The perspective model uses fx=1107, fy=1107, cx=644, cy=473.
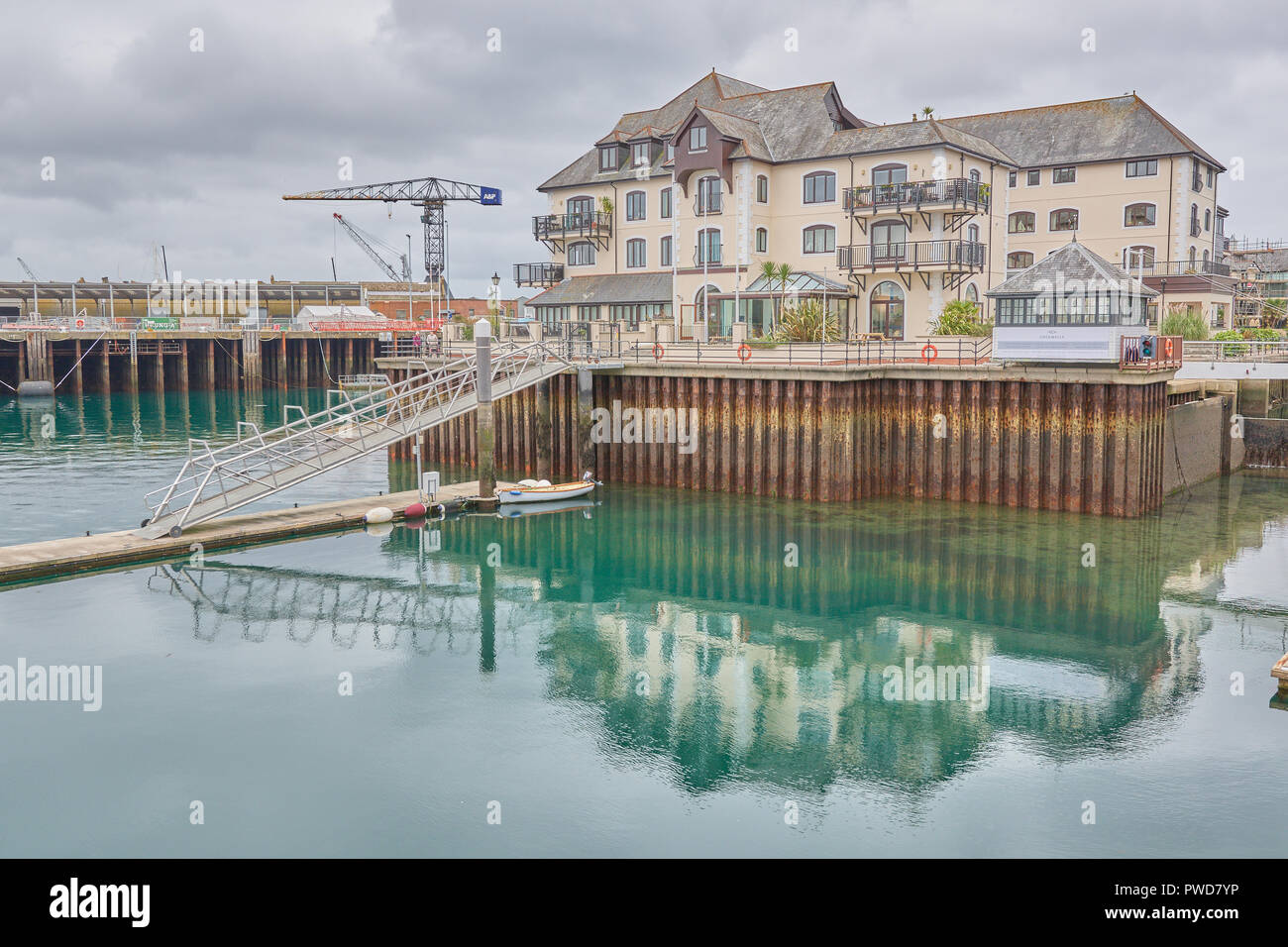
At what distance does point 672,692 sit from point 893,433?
20.7 meters

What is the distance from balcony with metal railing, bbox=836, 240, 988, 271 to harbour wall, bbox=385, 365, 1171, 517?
15182mm

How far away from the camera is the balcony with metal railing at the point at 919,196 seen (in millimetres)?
49781

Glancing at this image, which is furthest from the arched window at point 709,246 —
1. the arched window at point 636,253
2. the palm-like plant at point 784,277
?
the arched window at point 636,253

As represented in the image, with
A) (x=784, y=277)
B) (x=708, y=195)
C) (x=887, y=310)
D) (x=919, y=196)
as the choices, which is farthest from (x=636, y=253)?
(x=919, y=196)

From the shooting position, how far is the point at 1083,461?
34969 mm

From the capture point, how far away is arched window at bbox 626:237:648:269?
60.5 metres

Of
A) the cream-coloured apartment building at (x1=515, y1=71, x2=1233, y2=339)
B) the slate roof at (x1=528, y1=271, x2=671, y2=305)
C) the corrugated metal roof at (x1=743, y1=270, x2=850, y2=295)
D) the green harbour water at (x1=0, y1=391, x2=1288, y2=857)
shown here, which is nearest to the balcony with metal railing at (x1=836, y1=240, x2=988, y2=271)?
the cream-coloured apartment building at (x1=515, y1=71, x2=1233, y2=339)

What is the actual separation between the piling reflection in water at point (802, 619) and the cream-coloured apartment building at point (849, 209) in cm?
1863

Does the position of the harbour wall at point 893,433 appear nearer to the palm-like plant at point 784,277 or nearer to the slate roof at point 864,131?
the palm-like plant at point 784,277

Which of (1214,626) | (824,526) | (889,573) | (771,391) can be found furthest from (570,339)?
(1214,626)

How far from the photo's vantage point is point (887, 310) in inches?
2093

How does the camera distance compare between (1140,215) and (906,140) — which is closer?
(906,140)

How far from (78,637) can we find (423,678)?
759 cm

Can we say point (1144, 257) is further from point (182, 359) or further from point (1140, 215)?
point (182, 359)
